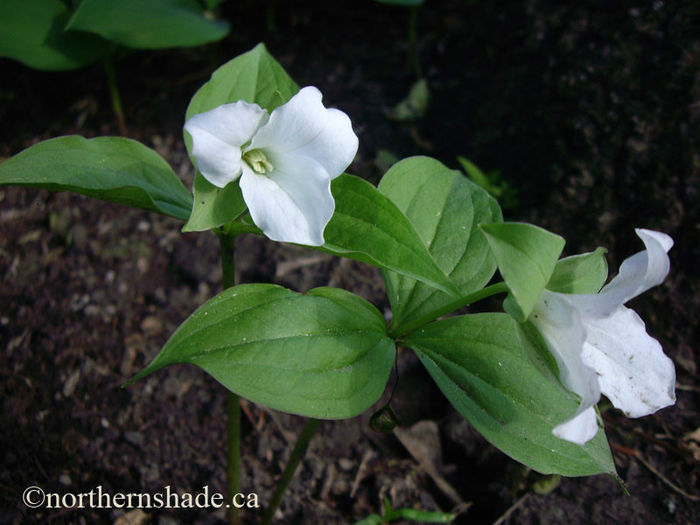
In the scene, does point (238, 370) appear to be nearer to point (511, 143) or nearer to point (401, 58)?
point (511, 143)

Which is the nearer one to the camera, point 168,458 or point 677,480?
point 677,480

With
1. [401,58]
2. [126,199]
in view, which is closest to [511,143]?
[401,58]

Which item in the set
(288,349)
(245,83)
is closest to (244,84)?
(245,83)

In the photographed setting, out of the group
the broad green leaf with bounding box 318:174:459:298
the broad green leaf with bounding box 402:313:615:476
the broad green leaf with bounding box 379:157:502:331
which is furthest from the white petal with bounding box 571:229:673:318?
the broad green leaf with bounding box 379:157:502:331

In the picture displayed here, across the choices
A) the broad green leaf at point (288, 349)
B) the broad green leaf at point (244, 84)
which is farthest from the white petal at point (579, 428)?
the broad green leaf at point (244, 84)

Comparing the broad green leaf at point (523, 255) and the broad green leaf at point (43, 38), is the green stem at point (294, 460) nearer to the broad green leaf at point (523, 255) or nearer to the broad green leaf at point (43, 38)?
the broad green leaf at point (523, 255)

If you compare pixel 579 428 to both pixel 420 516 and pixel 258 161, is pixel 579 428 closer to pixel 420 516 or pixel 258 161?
pixel 258 161
